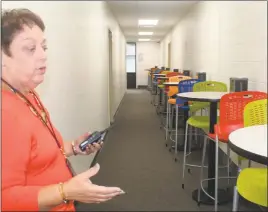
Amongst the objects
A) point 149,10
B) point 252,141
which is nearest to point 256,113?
point 252,141

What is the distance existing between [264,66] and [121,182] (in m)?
2.01

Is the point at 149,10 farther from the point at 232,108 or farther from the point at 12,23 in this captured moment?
the point at 12,23

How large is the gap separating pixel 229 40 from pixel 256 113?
2.63m

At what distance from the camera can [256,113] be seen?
2.03 m

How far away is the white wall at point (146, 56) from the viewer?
1738cm

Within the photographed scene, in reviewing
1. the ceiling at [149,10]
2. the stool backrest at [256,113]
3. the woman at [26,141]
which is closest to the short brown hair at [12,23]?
the woman at [26,141]

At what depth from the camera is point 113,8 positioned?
7449mm

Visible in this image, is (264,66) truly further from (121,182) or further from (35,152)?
(35,152)

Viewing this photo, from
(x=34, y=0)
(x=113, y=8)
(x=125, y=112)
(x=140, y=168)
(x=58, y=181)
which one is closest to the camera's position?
(x=58, y=181)

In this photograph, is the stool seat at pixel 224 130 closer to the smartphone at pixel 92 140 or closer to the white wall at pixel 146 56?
the smartphone at pixel 92 140

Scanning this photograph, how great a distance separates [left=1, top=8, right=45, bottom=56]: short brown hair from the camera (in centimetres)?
91

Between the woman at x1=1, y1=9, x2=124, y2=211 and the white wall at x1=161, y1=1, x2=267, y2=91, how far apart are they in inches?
110

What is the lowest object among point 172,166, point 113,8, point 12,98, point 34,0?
point 172,166

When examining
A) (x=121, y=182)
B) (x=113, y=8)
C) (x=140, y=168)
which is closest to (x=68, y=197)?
(x=121, y=182)
